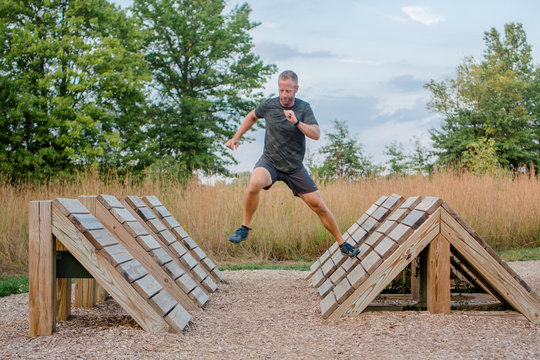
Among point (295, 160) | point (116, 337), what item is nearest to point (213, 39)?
point (295, 160)

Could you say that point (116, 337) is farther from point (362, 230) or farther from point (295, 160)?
point (362, 230)

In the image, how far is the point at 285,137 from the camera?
5.16 metres

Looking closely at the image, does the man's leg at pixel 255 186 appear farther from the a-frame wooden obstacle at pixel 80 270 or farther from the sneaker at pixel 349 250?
the a-frame wooden obstacle at pixel 80 270

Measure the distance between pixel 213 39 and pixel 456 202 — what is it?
776 inches

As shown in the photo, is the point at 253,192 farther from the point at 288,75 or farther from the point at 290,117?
the point at 288,75

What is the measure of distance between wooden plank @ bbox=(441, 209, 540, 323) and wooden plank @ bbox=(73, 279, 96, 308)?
3.27m

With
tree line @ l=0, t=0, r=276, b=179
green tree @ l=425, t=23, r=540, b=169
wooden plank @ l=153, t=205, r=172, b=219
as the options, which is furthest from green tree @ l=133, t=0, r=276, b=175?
wooden plank @ l=153, t=205, r=172, b=219

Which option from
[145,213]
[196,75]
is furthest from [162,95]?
[145,213]

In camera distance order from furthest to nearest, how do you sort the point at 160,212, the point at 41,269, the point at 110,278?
the point at 160,212 < the point at 41,269 < the point at 110,278

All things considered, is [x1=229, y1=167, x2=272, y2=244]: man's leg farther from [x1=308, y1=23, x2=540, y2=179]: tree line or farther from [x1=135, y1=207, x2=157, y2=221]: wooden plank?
[x1=308, y1=23, x2=540, y2=179]: tree line

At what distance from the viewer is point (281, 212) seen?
384 inches

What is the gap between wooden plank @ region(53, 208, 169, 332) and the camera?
360 centimetres

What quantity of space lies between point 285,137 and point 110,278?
7.72 feet

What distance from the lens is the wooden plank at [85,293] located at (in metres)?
4.73
